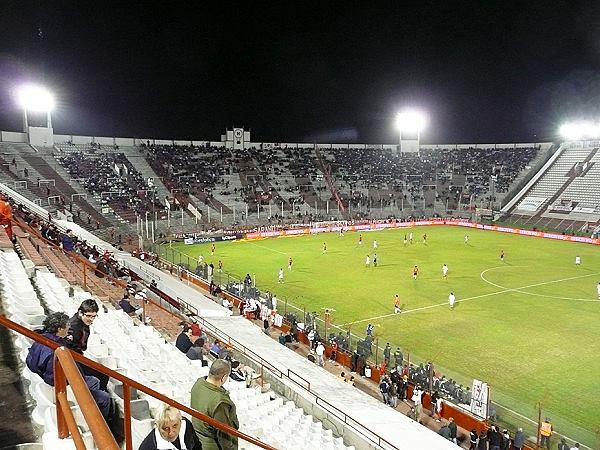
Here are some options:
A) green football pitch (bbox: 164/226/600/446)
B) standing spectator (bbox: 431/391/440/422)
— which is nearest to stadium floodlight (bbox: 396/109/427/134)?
green football pitch (bbox: 164/226/600/446)

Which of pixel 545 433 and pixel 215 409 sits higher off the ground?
pixel 215 409

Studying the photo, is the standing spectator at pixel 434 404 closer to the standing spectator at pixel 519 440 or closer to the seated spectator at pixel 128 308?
the standing spectator at pixel 519 440

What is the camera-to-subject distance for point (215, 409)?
4.90 meters

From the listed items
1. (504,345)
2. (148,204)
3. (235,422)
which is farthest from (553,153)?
(235,422)

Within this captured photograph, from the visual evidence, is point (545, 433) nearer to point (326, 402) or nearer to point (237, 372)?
point (326, 402)

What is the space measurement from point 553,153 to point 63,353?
309 feet

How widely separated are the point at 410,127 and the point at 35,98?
217 ft

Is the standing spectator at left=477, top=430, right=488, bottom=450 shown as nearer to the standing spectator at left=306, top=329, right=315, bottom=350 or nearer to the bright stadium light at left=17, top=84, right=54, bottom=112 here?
the standing spectator at left=306, top=329, right=315, bottom=350

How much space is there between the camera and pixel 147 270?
29609 mm

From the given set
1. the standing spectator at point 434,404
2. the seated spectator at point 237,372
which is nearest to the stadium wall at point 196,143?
the seated spectator at point 237,372

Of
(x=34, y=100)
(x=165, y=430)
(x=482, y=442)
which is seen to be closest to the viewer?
(x=165, y=430)

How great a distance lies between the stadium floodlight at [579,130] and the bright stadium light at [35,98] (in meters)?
80.5

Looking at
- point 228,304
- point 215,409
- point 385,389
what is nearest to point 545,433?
point 385,389

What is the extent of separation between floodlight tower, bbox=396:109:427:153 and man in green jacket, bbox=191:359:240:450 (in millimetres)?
97873
